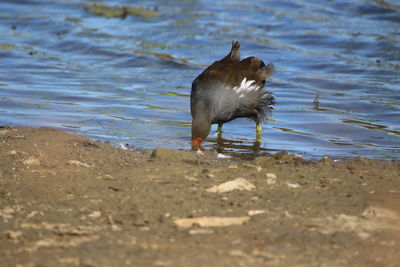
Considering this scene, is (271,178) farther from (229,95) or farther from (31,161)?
(229,95)

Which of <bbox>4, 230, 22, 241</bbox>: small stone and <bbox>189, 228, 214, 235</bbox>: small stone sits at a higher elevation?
<bbox>189, 228, 214, 235</bbox>: small stone

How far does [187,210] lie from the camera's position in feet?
13.9

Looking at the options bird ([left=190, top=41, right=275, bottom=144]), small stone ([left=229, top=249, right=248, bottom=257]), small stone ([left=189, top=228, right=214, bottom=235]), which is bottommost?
small stone ([left=189, top=228, right=214, bottom=235])

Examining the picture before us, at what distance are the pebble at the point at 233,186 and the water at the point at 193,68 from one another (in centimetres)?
221

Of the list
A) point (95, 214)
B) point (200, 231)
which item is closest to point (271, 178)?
point (200, 231)

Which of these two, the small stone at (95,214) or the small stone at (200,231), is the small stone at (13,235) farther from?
the small stone at (200,231)

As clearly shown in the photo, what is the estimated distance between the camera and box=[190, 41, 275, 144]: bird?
7.05 meters

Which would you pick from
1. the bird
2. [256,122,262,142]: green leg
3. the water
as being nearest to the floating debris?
the water

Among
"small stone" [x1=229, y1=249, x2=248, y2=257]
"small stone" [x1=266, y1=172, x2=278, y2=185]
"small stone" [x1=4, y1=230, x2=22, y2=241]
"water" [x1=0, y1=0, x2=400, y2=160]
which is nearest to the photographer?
"small stone" [x1=229, y1=249, x2=248, y2=257]

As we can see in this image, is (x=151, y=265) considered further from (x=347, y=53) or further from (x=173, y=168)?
(x=347, y=53)

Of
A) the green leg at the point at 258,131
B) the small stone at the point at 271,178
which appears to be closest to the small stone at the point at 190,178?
the small stone at the point at 271,178

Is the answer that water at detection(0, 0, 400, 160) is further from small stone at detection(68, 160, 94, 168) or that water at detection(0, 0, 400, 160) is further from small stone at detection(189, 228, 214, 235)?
small stone at detection(189, 228, 214, 235)

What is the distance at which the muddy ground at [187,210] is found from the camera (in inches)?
141

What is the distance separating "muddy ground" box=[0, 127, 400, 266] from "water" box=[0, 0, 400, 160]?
1.59 m
